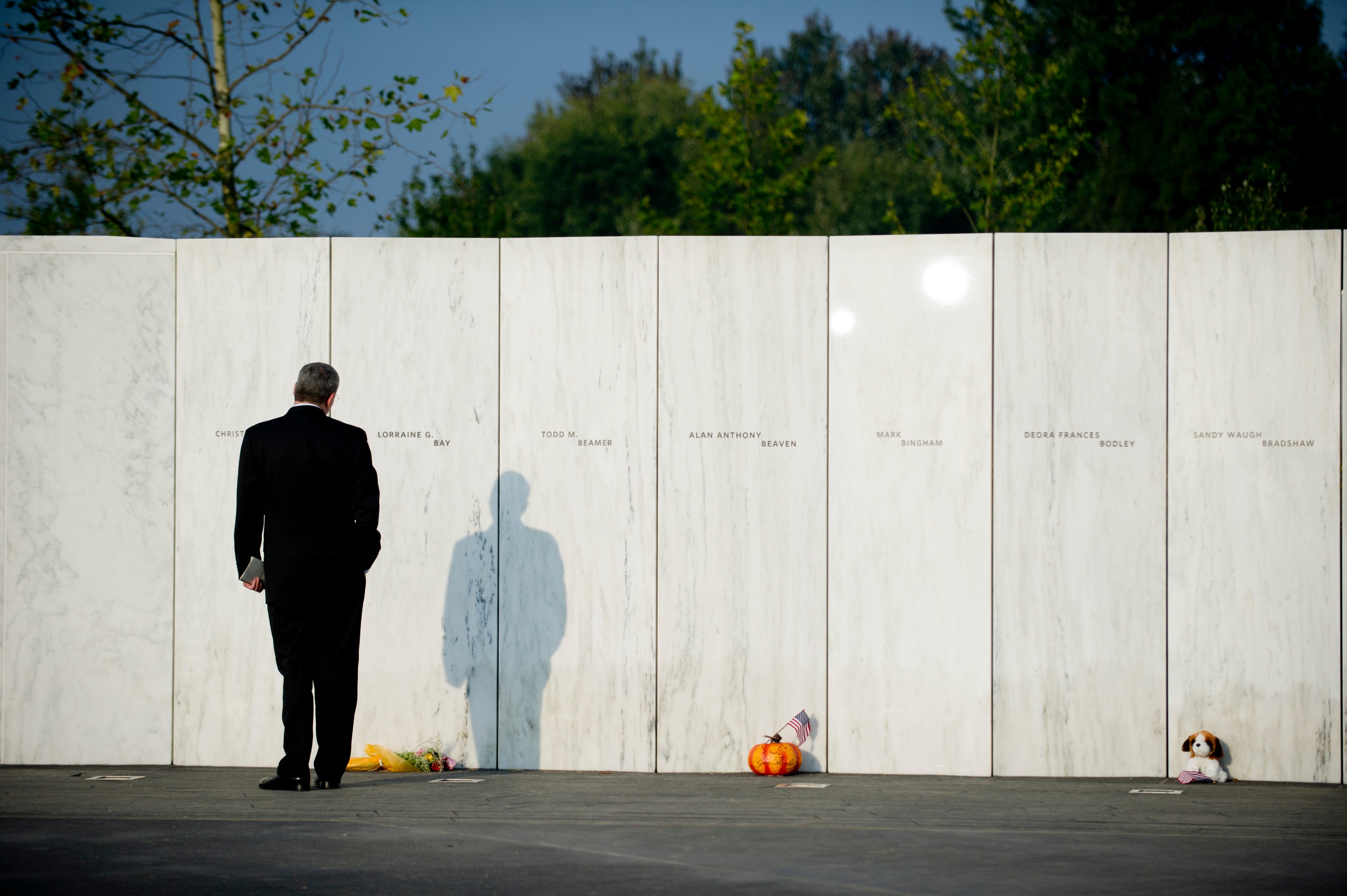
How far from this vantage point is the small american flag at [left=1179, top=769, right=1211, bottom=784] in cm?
685

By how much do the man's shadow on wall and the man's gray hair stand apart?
54.1 inches

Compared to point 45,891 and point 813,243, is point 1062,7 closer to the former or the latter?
point 813,243

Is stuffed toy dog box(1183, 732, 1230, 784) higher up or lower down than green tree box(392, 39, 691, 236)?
lower down

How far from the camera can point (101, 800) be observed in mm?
6066

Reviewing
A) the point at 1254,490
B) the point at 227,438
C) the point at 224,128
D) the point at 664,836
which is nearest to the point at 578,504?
the point at 227,438

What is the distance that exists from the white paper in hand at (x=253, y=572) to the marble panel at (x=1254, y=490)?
197 inches

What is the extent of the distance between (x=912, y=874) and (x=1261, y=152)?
28898mm

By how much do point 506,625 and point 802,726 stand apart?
6.03 ft

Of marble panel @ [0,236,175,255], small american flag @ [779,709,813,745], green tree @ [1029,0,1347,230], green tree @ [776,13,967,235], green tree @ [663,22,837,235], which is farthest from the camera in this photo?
green tree @ [776,13,967,235]

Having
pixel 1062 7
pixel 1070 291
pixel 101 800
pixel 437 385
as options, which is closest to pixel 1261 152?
pixel 1062 7

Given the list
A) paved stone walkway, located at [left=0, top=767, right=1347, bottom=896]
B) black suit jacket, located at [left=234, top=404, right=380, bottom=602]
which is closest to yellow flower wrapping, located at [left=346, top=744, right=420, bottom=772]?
paved stone walkway, located at [left=0, top=767, right=1347, bottom=896]

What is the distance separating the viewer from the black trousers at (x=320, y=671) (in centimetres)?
620

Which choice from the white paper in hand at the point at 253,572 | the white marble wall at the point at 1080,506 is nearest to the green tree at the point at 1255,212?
the white marble wall at the point at 1080,506

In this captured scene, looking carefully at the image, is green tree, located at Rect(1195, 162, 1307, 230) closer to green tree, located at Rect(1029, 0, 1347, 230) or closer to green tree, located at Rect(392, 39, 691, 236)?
green tree, located at Rect(1029, 0, 1347, 230)
